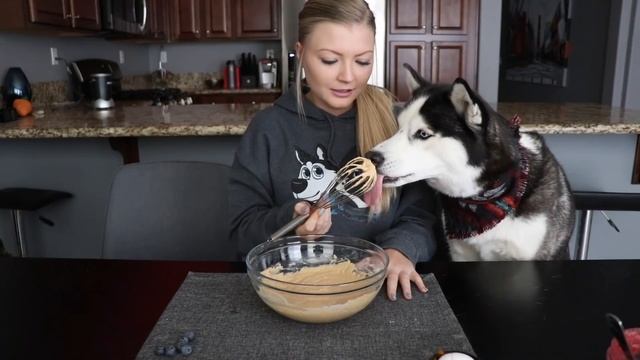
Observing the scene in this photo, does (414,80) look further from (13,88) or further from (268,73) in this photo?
(268,73)

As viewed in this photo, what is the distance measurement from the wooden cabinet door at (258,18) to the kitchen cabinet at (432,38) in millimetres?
1023

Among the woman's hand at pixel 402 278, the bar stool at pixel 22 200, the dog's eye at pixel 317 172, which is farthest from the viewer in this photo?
the bar stool at pixel 22 200

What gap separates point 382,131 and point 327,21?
0.30 m

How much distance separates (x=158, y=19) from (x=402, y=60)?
2.21m

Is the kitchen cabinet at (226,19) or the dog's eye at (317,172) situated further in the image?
the kitchen cabinet at (226,19)

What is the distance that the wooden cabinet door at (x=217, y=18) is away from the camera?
466cm

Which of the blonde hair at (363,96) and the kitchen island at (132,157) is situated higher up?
the blonde hair at (363,96)

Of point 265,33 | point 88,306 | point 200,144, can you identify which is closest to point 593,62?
point 265,33

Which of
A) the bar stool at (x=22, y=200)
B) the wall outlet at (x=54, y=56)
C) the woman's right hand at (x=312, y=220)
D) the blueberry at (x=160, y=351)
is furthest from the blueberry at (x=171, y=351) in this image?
the wall outlet at (x=54, y=56)

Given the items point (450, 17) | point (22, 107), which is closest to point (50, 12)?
point (22, 107)

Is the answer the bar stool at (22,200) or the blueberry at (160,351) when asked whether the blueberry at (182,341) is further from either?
the bar stool at (22,200)

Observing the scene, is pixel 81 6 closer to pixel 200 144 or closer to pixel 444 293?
pixel 200 144

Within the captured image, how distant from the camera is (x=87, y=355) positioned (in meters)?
0.66

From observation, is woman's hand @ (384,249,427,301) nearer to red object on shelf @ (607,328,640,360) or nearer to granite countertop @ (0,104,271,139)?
red object on shelf @ (607,328,640,360)
